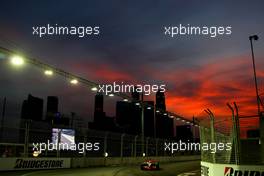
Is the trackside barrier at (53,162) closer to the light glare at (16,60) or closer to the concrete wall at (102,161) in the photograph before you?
the concrete wall at (102,161)

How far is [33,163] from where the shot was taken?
27.3 metres

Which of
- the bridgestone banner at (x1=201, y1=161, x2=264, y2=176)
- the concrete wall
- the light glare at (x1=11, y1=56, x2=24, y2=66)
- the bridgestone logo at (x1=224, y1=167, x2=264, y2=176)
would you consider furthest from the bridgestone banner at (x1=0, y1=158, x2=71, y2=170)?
the bridgestone logo at (x1=224, y1=167, x2=264, y2=176)

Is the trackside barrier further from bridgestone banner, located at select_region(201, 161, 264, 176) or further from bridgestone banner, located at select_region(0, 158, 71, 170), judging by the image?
bridgestone banner, located at select_region(201, 161, 264, 176)

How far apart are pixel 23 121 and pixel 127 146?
16.5m

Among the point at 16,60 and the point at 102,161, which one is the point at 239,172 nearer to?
the point at 16,60

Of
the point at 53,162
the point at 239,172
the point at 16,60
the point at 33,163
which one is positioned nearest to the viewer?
the point at 239,172

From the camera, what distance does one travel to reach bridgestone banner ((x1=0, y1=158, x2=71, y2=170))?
83.9ft

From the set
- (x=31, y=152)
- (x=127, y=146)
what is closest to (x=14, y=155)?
(x=31, y=152)

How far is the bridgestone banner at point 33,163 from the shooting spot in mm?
25575

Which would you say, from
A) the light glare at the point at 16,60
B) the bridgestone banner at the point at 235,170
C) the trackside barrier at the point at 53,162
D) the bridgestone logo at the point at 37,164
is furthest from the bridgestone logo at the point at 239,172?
the bridgestone logo at the point at 37,164

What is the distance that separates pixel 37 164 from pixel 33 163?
1.46 feet

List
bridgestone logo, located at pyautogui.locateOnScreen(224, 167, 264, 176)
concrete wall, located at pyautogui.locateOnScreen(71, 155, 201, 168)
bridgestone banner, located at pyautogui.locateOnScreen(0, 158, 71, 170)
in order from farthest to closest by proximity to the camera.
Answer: concrete wall, located at pyautogui.locateOnScreen(71, 155, 201, 168), bridgestone banner, located at pyautogui.locateOnScreen(0, 158, 71, 170), bridgestone logo, located at pyautogui.locateOnScreen(224, 167, 264, 176)

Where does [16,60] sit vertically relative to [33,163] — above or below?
above

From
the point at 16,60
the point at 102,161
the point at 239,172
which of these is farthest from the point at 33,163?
the point at 239,172
